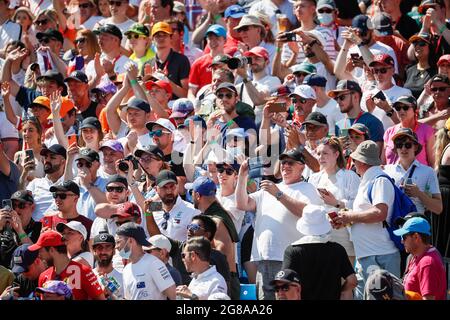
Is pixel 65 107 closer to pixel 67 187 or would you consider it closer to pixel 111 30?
pixel 111 30

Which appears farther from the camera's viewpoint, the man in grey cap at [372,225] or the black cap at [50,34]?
the black cap at [50,34]

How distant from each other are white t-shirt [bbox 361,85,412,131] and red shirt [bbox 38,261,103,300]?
4219 millimetres

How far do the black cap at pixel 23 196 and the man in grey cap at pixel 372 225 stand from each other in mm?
3701

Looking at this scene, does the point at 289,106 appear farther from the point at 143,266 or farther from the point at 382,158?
the point at 143,266

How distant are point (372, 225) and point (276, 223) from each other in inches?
35.3

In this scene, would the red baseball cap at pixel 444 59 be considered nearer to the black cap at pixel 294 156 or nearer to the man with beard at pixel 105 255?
the black cap at pixel 294 156

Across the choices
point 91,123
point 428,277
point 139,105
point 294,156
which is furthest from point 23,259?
point 428,277

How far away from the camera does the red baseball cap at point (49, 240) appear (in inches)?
488

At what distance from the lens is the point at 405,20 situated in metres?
17.2

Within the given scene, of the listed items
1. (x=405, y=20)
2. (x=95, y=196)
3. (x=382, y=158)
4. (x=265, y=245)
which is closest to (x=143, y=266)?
(x=265, y=245)

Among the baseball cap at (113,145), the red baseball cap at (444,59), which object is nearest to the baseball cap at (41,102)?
the baseball cap at (113,145)

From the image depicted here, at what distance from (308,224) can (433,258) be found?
113 centimetres

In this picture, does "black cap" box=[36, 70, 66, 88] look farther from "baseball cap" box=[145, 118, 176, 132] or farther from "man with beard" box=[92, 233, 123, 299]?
"man with beard" box=[92, 233, 123, 299]

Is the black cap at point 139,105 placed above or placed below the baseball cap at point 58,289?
above
